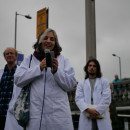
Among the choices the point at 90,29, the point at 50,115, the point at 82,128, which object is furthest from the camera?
the point at 90,29

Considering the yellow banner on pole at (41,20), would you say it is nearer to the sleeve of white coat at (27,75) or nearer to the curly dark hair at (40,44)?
the curly dark hair at (40,44)

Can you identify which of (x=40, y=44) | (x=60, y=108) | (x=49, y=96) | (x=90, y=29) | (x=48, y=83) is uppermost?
(x=90, y=29)

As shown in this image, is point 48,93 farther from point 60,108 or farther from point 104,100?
point 104,100

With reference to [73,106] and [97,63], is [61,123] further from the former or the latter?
[73,106]

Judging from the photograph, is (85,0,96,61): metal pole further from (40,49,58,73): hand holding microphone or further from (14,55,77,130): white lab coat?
(40,49,58,73): hand holding microphone

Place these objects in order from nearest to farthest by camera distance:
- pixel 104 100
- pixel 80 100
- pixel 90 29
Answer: pixel 104 100 → pixel 80 100 → pixel 90 29

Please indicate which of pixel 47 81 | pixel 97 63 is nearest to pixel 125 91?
pixel 97 63

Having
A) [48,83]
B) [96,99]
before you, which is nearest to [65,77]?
[48,83]

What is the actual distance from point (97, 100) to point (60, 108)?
8.05 ft

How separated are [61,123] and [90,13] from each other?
502 centimetres

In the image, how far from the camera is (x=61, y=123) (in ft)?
9.91

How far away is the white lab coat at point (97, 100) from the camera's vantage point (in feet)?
17.3

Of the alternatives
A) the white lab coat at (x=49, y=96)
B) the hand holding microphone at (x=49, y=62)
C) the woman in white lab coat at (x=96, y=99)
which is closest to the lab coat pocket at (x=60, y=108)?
the white lab coat at (x=49, y=96)

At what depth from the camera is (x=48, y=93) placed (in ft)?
10.1
